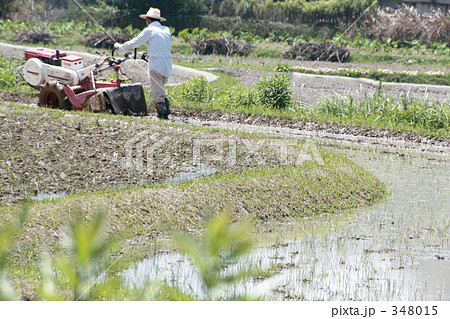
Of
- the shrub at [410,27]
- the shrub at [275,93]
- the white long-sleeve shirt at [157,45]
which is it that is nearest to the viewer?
the white long-sleeve shirt at [157,45]

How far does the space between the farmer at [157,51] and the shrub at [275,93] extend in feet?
8.37

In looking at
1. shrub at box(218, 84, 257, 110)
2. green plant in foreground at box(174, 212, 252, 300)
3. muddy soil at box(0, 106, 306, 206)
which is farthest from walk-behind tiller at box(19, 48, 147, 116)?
green plant in foreground at box(174, 212, 252, 300)

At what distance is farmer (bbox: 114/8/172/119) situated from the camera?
10.4m

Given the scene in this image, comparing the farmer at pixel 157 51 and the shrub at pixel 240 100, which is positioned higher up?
the farmer at pixel 157 51

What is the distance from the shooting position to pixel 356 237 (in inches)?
231

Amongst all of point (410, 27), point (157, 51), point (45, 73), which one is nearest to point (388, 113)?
point (157, 51)

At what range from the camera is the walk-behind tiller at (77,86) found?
1012cm

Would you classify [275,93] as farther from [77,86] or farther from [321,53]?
[321,53]

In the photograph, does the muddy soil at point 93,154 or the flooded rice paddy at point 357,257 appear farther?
the muddy soil at point 93,154

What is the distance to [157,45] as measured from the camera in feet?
34.2

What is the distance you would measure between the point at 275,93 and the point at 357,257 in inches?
301

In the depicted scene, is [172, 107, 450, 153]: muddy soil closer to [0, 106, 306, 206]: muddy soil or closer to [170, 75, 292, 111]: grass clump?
[170, 75, 292, 111]: grass clump

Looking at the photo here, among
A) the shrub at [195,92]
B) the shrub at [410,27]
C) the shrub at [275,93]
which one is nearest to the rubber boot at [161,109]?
the shrub at [195,92]

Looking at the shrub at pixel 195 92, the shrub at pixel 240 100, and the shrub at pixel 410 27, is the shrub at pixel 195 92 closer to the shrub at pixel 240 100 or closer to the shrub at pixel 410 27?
the shrub at pixel 240 100
